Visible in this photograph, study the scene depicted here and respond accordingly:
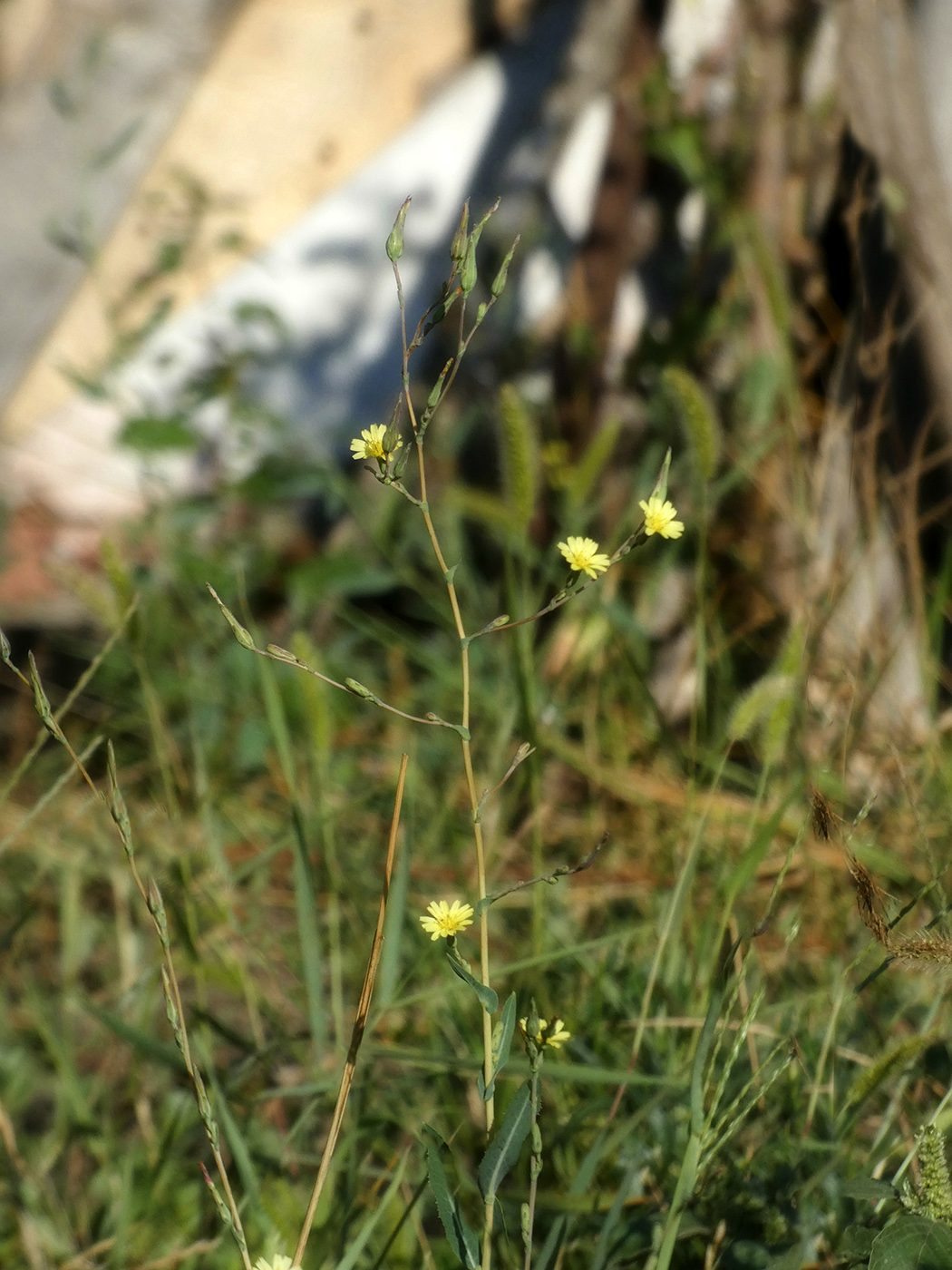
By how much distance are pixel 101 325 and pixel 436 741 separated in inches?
42.1

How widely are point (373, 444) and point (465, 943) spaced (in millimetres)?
767

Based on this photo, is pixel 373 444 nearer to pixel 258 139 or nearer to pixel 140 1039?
pixel 140 1039

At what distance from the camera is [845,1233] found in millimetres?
704

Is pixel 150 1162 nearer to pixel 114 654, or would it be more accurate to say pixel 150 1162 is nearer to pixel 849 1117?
pixel 849 1117

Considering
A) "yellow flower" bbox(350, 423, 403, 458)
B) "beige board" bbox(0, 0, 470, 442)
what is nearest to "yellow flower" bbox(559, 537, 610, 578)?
"yellow flower" bbox(350, 423, 403, 458)

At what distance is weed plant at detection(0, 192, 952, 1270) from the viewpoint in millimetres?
693

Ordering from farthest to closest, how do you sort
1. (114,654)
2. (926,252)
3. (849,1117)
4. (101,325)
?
(101,325) < (114,654) < (926,252) < (849,1117)

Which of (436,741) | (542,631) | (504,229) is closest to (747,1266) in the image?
(436,741)

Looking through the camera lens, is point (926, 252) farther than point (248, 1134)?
Yes

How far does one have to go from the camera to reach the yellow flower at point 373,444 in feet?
2.03

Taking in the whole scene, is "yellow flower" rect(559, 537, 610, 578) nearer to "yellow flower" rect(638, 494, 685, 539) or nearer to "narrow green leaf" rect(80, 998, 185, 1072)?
"yellow flower" rect(638, 494, 685, 539)

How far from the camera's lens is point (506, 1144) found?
0.62 m

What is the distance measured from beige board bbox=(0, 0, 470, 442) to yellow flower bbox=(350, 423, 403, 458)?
1.56 m

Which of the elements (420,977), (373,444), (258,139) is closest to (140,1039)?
(420,977)
